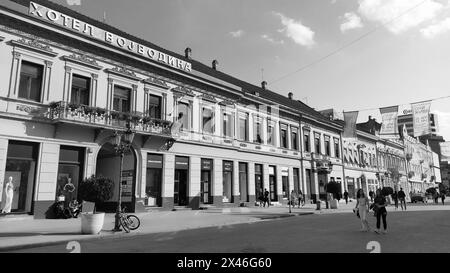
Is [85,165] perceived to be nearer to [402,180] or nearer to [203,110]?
[203,110]

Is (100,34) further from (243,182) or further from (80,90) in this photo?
(243,182)

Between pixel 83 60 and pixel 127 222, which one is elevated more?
pixel 83 60

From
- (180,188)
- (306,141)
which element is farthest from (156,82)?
(306,141)

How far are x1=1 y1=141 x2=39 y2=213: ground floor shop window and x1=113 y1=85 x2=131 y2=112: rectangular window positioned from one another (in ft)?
18.2

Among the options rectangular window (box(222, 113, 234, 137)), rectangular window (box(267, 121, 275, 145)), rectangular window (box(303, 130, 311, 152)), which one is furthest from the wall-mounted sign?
rectangular window (box(303, 130, 311, 152))

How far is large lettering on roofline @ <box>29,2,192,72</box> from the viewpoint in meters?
18.6

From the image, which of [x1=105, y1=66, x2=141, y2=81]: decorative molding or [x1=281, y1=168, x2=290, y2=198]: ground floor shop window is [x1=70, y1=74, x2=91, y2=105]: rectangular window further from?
[x1=281, y1=168, x2=290, y2=198]: ground floor shop window

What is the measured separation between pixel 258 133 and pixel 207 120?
7355 mm

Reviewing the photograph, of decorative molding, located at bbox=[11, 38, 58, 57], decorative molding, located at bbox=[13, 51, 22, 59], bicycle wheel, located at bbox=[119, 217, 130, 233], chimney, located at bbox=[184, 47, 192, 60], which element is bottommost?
bicycle wheel, located at bbox=[119, 217, 130, 233]

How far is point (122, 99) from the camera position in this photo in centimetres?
2233

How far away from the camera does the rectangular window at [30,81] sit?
17906 mm
